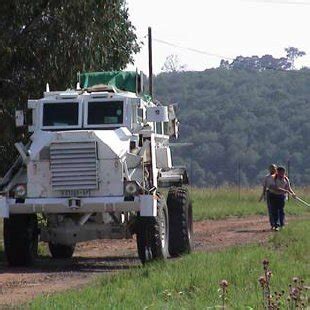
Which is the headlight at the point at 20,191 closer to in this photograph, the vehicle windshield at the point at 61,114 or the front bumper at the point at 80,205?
the front bumper at the point at 80,205

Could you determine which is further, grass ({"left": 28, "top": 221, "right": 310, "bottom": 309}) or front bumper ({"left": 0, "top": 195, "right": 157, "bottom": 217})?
front bumper ({"left": 0, "top": 195, "right": 157, "bottom": 217})

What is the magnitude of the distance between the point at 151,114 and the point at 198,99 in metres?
66.6

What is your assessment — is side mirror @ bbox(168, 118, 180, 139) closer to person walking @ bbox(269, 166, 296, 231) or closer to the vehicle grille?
person walking @ bbox(269, 166, 296, 231)

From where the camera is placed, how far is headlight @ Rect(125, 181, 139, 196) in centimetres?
→ 1415

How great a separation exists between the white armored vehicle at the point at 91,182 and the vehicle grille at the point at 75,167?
2 cm

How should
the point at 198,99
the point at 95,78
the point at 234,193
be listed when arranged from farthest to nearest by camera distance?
the point at 198,99 → the point at 234,193 → the point at 95,78

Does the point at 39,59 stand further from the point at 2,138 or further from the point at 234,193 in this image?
the point at 234,193

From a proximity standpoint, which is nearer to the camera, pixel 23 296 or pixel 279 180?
pixel 23 296

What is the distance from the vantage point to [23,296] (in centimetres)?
1116

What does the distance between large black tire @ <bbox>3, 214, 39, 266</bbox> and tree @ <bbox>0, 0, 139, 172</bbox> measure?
4.22m

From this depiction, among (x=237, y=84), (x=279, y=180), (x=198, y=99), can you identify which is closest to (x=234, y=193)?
(x=279, y=180)

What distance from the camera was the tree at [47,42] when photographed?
1806cm

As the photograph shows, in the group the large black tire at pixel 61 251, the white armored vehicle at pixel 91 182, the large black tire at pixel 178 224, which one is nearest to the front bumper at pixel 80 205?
the white armored vehicle at pixel 91 182

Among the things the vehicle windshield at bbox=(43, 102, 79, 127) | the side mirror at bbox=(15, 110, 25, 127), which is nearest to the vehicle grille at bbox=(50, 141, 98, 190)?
the vehicle windshield at bbox=(43, 102, 79, 127)
